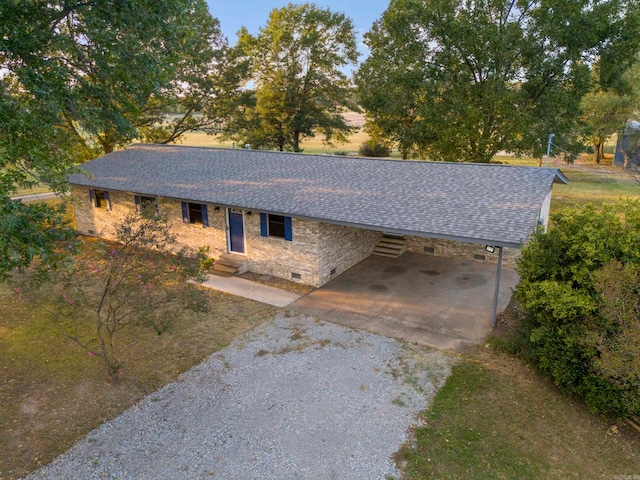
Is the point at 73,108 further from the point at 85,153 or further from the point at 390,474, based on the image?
the point at 85,153

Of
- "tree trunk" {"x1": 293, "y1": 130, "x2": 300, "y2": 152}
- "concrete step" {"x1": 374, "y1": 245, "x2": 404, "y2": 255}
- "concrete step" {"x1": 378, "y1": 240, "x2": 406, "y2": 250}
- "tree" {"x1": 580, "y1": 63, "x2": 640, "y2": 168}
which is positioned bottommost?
"concrete step" {"x1": 374, "y1": 245, "x2": 404, "y2": 255}

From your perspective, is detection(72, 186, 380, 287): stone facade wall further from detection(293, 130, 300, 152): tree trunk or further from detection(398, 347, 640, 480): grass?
detection(293, 130, 300, 152): tree trunk

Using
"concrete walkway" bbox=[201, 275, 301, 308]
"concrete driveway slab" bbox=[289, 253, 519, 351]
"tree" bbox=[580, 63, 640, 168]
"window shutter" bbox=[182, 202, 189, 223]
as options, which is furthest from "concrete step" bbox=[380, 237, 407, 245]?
"tree" bbox=[580, 63, 640, 168]

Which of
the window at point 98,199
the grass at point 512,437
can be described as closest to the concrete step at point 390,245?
the grass at point 512,437

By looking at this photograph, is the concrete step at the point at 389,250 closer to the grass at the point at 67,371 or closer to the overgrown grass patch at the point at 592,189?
the grass at the point at 67,371

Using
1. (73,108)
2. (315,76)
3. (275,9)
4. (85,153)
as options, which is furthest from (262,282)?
(275,9)

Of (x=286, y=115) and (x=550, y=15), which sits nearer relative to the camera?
(x=550, y=15)
